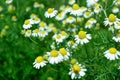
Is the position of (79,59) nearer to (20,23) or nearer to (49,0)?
(20,23)

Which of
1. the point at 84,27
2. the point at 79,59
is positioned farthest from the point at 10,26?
the point at 79,59

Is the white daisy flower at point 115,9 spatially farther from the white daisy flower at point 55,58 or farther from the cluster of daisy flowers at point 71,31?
the white daisy flower at point 55,58

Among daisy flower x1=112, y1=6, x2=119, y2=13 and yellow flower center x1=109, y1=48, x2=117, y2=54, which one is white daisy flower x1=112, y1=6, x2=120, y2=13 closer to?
daisy flower x1=112, y1=6, x2=119, y2=13

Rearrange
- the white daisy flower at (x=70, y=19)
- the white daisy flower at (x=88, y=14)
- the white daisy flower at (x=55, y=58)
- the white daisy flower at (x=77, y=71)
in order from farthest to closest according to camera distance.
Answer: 1. the white daisy flower at (x=70, y=19)
2. the white daisy flower at (x=88, y=14)
3. the white daisy flower at (x=55, y=58)
4. the white daisy flower at (x=77, y=71)

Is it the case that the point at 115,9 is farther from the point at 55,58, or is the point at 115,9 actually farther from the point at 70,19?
the point at 55,58

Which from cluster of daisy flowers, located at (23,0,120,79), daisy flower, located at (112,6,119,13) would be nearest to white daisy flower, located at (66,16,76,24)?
cluster of daisy flowers, located at (23,0,120,79)

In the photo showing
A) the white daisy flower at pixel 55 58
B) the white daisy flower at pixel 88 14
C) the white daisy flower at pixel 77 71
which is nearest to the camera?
the white daisy flower at pixel 77 71

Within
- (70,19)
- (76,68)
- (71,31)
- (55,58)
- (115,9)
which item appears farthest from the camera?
(70,19)

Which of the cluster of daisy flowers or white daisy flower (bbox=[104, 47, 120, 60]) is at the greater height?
the cluster of daisy flowers

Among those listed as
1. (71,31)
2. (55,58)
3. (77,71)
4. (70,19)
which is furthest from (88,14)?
(77,71)

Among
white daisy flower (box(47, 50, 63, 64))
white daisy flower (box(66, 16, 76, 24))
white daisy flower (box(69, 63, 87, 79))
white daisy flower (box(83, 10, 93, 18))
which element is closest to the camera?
white daisy flower (box(69, 63, 87, 79))

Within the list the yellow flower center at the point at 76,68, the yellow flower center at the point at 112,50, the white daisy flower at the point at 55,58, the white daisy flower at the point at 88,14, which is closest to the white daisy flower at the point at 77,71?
the yellow flower center at the point at 76,68
